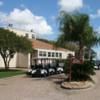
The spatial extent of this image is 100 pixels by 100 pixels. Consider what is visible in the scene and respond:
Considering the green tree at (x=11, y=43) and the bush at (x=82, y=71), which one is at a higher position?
the green tree at (x=11, y=43)

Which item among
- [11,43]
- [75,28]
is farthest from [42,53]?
[75,28]

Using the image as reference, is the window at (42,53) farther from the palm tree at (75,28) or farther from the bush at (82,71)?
the bush at (82,71)

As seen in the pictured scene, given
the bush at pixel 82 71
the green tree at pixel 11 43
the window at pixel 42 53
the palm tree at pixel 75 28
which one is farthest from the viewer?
the window at pixel 42 53

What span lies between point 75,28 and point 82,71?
6657 mm

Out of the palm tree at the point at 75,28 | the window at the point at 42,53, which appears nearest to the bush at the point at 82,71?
the palm tree at the point at 75,28

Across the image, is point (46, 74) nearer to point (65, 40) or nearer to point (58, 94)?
point (65, 40)

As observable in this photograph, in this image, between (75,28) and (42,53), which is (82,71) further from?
(42,53)

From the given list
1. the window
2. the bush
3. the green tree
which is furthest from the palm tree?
the window

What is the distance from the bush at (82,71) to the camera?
27.7 m

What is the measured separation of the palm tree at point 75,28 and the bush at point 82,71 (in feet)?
15.4

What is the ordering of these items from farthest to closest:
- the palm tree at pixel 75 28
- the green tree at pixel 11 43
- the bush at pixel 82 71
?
the green tree at pixel 11 43
the palm tree at pixel 75 28
the bush at pixel 82 71

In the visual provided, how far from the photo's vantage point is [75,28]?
33.4m

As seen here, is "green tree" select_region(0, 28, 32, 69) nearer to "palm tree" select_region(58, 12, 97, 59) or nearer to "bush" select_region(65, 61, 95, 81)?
"palm tree" select_region(58, 12, 97, 59)

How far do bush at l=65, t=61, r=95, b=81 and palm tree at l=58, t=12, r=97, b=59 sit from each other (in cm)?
468
